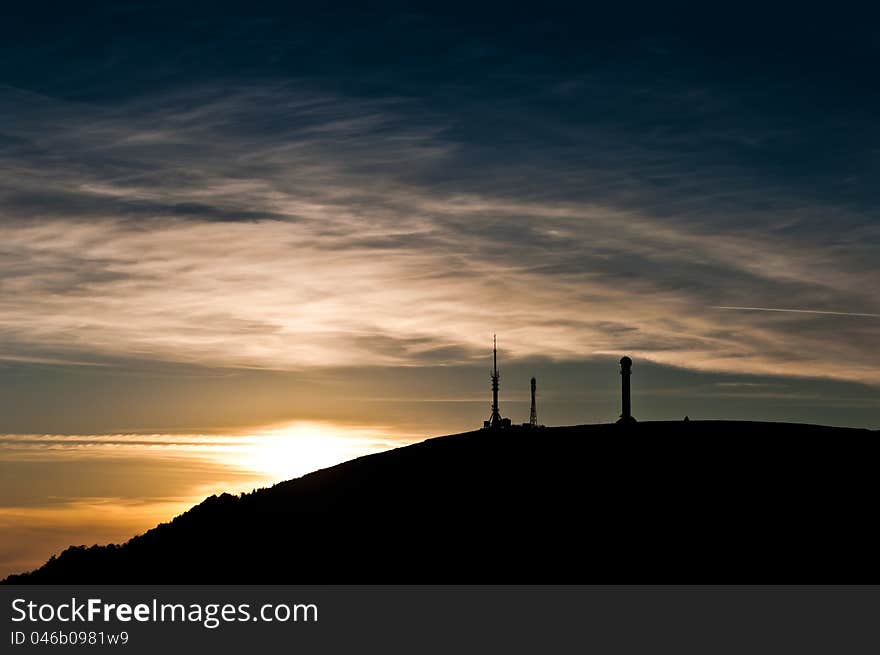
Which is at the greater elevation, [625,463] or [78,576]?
[625,463]

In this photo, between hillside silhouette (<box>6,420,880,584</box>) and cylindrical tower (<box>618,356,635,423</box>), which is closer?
hillside silhouette (<box>6,420,880,584</box>)

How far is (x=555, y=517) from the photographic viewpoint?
56.1 meters

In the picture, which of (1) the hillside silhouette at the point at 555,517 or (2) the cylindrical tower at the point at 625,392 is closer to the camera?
(1) the hillside silhouette at the point at 555,517

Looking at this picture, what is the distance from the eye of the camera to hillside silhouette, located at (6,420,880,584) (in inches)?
2026

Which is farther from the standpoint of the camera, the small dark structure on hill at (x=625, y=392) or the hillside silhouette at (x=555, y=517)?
the small dark structure on hill at (x=625, y=392)

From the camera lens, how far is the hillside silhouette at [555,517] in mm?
51469

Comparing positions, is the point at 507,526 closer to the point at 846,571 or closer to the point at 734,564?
the point at 734,564

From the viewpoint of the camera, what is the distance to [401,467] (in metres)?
65.1

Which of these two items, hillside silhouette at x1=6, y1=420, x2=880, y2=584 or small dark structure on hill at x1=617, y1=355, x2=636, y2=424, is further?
small dark structure on hill at x1=617, y1=355, x2=636, y2=424

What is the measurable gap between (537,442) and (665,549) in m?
14.1
